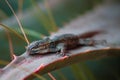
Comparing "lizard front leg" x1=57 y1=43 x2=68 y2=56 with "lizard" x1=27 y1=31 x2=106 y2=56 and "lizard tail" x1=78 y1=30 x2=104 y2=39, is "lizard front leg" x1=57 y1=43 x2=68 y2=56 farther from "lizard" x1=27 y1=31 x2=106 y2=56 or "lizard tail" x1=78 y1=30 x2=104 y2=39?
"lizard tail" x1=78 y1=30 x2=104 y2=39

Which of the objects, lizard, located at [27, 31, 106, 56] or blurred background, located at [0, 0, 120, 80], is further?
blurred background, located at [0, 0, 120, 80]

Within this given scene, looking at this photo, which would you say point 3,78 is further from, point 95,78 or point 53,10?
point 53,10

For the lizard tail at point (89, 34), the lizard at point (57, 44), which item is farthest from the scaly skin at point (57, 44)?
the lizard tail at point (89, 34)

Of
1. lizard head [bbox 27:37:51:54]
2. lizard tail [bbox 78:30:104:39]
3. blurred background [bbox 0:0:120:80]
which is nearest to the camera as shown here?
lizard head [bbox 27:37:51:54]

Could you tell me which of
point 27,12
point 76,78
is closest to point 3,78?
point 76,78

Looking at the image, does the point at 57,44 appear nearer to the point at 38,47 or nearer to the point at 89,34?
the point at 38,47

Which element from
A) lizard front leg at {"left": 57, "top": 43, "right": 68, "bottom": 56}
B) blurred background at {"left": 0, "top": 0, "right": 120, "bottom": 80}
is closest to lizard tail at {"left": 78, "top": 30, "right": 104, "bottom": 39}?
blurred background at {"left": 0, "top": 0, "right": 120, "bottom": 80}
